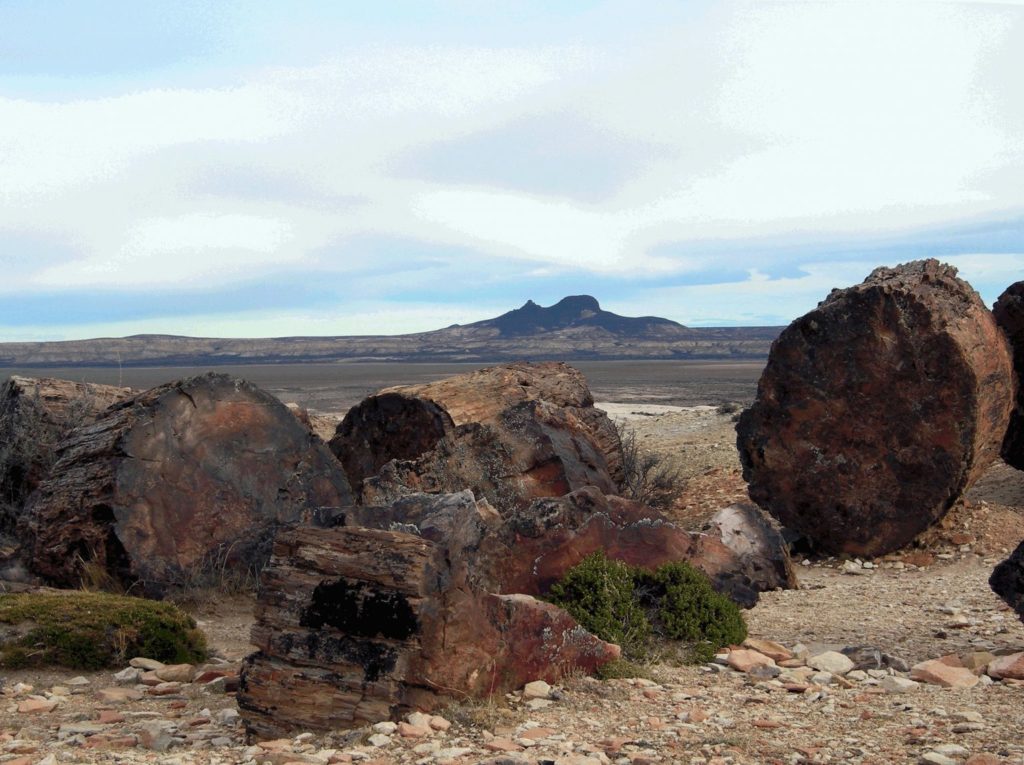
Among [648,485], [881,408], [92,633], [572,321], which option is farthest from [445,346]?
→ [92,633]

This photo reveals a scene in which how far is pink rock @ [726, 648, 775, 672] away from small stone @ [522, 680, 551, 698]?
123 cm

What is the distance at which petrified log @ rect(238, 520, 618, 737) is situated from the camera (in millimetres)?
5102

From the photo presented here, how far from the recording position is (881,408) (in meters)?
10.4

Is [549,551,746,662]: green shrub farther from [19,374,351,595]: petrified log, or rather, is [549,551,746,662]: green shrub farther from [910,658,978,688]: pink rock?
[19,374,351,595]: petrified log

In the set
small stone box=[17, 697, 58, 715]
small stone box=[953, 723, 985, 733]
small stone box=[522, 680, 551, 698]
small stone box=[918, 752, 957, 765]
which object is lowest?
small stone box=[17, 697, 58, 715]

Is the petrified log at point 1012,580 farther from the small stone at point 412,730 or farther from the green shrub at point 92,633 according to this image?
the green shrub at point 92,633

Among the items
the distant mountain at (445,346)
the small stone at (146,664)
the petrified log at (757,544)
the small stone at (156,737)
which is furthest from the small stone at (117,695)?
the distant mountain at (445,346)

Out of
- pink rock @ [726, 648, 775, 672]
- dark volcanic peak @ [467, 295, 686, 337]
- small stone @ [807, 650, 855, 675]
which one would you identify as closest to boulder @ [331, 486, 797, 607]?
pink rock @ [726, 648, 775, 672]

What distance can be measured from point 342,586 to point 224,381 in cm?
A: 466

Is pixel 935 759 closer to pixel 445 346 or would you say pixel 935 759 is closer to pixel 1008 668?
pixel 1008 668

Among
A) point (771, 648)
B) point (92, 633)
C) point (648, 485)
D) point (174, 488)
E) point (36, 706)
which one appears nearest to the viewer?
point (36, 706)

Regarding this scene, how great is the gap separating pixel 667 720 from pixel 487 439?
485 centimetres

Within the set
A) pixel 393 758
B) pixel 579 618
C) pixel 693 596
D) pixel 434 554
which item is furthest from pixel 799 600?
pixel 393 758

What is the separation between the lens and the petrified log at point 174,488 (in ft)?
28.4
